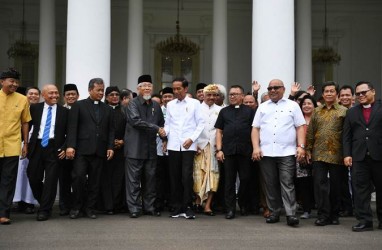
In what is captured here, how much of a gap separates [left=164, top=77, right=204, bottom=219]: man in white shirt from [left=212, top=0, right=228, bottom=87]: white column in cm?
808

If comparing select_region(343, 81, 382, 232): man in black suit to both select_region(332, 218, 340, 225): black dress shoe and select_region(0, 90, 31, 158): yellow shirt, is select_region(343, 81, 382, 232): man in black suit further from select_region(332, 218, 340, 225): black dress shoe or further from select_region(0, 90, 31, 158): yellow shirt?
select_region(0, 90, 31, 158): yellow shirt

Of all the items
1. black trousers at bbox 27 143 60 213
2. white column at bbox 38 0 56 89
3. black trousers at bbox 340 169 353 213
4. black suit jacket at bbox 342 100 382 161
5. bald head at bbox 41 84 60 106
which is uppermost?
white column at bbox 38 0 56 89

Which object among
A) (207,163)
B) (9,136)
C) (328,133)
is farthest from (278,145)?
(9,136)

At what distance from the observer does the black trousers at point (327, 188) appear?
7.20 metres

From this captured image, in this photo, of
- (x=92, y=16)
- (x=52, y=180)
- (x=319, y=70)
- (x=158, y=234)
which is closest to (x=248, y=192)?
(x=158, y=234)

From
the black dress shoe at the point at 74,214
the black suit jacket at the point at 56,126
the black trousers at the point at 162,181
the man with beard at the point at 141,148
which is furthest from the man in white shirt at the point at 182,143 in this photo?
the black suit jacket at the point at 56,126

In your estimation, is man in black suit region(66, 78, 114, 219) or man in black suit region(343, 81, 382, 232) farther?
man in black suit region(66, 78, 114, 219)

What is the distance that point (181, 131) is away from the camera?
782cm

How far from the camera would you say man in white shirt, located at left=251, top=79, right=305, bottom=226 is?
725cm

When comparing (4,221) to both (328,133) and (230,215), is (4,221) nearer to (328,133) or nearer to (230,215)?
(230,215)

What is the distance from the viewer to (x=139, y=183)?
7.86 metres

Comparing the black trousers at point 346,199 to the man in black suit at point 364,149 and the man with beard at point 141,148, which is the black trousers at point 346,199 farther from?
the man with beard at point 141,148

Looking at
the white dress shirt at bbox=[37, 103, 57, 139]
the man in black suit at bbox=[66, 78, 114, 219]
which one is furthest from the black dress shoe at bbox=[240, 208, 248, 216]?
the white dress shirt at bbox=[37, 103, 57, 139]

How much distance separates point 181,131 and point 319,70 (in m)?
12.0
